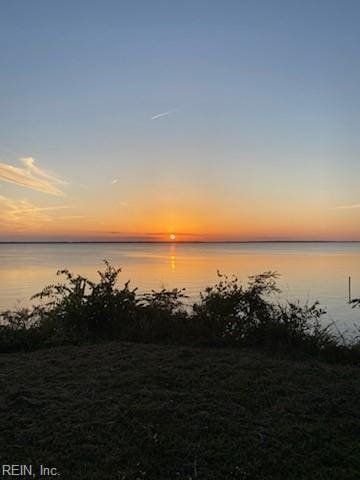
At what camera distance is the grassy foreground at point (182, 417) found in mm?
2951

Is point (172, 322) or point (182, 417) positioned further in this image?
point (172, 322)

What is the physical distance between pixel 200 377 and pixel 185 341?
192 centimetres

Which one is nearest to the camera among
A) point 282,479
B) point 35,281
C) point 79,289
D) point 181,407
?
point 282,479

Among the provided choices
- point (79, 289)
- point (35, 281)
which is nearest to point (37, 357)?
point (79, 289)

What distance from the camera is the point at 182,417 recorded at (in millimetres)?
3611

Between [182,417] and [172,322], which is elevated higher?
[172,322]

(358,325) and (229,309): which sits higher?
(229,309)

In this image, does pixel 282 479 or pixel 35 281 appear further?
pixel 35 281

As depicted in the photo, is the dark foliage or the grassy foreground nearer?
the grassy foreground

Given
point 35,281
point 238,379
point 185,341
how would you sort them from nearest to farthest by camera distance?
1. point 238,379
2. point 185,341
3. point 35,281

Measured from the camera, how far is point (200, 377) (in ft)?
15.2

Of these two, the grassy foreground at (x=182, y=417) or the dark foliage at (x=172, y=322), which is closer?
the grassy foreground at (x=182, y=417)

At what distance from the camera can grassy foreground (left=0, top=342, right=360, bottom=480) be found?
2951 mm

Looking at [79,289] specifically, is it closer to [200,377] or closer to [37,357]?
[37,357]
